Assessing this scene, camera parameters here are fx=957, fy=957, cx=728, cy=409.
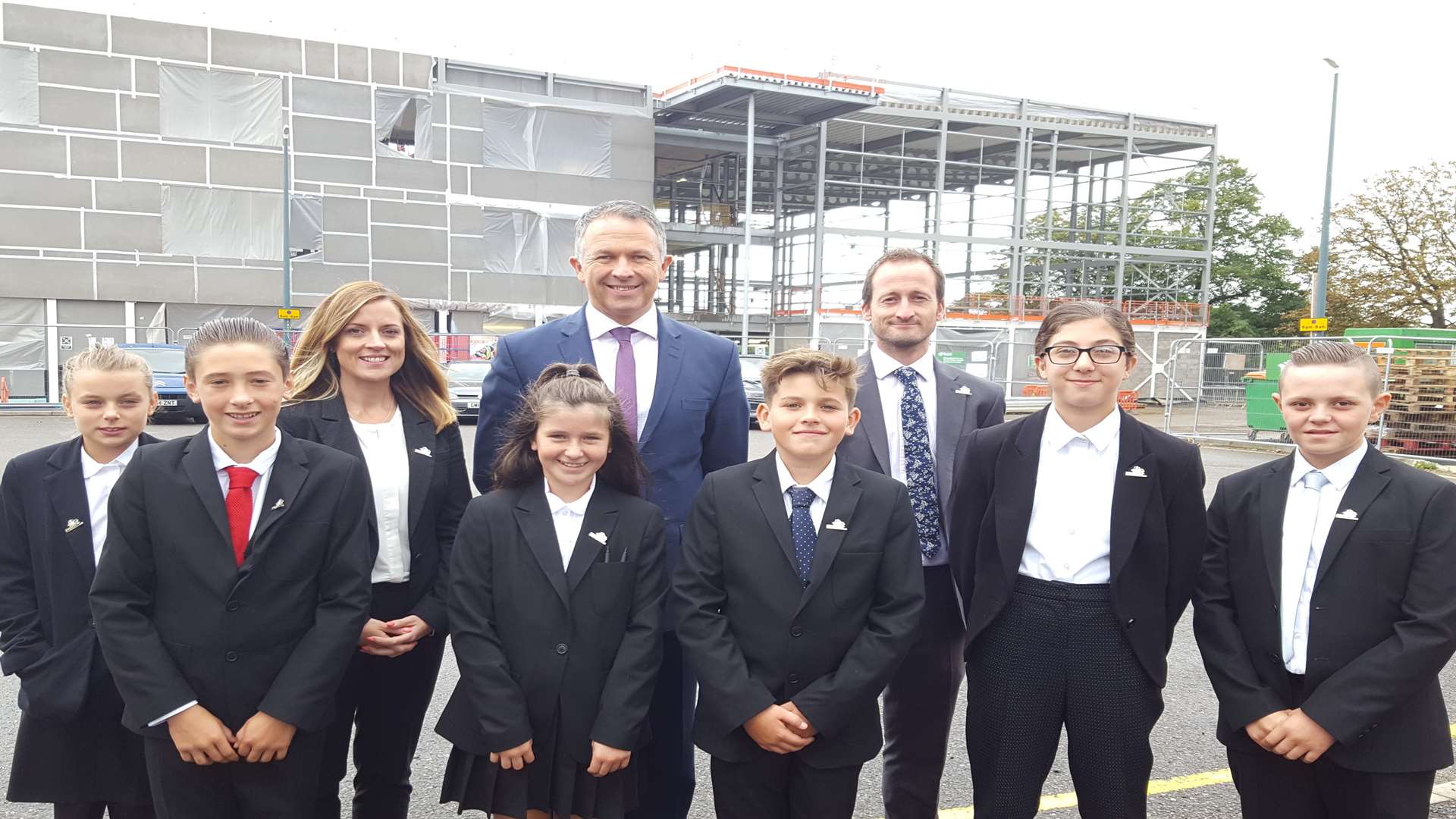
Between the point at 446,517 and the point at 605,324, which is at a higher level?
the point at 605,324

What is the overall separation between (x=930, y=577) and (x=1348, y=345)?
1440mm

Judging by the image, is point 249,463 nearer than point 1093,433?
Yes

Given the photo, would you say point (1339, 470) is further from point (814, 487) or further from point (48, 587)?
point (48, 587)

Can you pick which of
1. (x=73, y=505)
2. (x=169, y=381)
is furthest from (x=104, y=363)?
(x=169, y=381)

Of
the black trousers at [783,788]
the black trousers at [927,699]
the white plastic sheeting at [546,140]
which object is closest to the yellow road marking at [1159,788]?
the black trousers at [927,699]

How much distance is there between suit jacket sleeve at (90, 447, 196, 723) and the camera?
97.7 inches

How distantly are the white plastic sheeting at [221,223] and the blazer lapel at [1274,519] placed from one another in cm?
2807

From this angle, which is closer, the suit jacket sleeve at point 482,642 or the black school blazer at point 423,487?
the suit jacket sleeve at point 482,642

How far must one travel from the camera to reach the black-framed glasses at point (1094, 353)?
2801mm

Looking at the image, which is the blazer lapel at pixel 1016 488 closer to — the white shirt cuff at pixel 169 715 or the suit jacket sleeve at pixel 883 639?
the suit jacket sleeve at pixel 883 639

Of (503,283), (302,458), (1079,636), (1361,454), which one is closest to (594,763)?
(302,458)

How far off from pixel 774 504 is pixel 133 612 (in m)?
1.74

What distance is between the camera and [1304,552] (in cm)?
271

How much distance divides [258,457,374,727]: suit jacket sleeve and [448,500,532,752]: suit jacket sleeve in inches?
10.2
